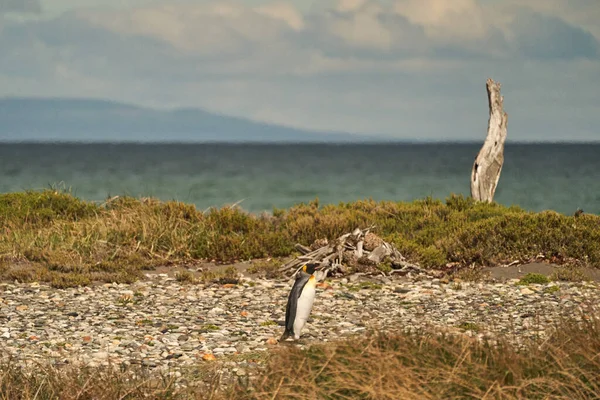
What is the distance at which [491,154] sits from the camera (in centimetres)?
2250

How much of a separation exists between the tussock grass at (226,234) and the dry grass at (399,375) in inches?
304

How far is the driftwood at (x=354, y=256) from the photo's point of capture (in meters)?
15.2

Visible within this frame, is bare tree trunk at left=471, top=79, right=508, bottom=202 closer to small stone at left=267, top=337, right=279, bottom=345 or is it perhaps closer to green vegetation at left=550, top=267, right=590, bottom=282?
green vegetation at left=550, top=267, right=590, bottom=282

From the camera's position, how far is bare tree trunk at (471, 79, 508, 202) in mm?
22328

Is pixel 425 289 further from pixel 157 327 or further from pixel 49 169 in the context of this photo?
pixel 49 169

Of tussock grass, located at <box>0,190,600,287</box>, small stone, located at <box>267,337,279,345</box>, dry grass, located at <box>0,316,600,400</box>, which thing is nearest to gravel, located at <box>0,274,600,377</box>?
small stone, located at <box>267,337,279,345</box>

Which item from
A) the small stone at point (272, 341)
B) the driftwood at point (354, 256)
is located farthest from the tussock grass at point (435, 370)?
the driftwood at point (354, 256)

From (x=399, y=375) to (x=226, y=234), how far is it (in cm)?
1213

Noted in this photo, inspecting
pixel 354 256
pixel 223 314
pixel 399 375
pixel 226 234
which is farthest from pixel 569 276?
pixel 399 375

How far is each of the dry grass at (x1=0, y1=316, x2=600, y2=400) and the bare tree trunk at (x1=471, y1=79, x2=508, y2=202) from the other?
1536cm

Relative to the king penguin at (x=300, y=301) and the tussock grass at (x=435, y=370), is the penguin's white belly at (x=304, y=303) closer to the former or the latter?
the king penguin at (x=300, y=301)

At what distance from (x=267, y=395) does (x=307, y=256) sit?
354 inches

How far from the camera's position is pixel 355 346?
22.5 feet

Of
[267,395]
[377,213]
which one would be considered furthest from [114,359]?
[377,213]
